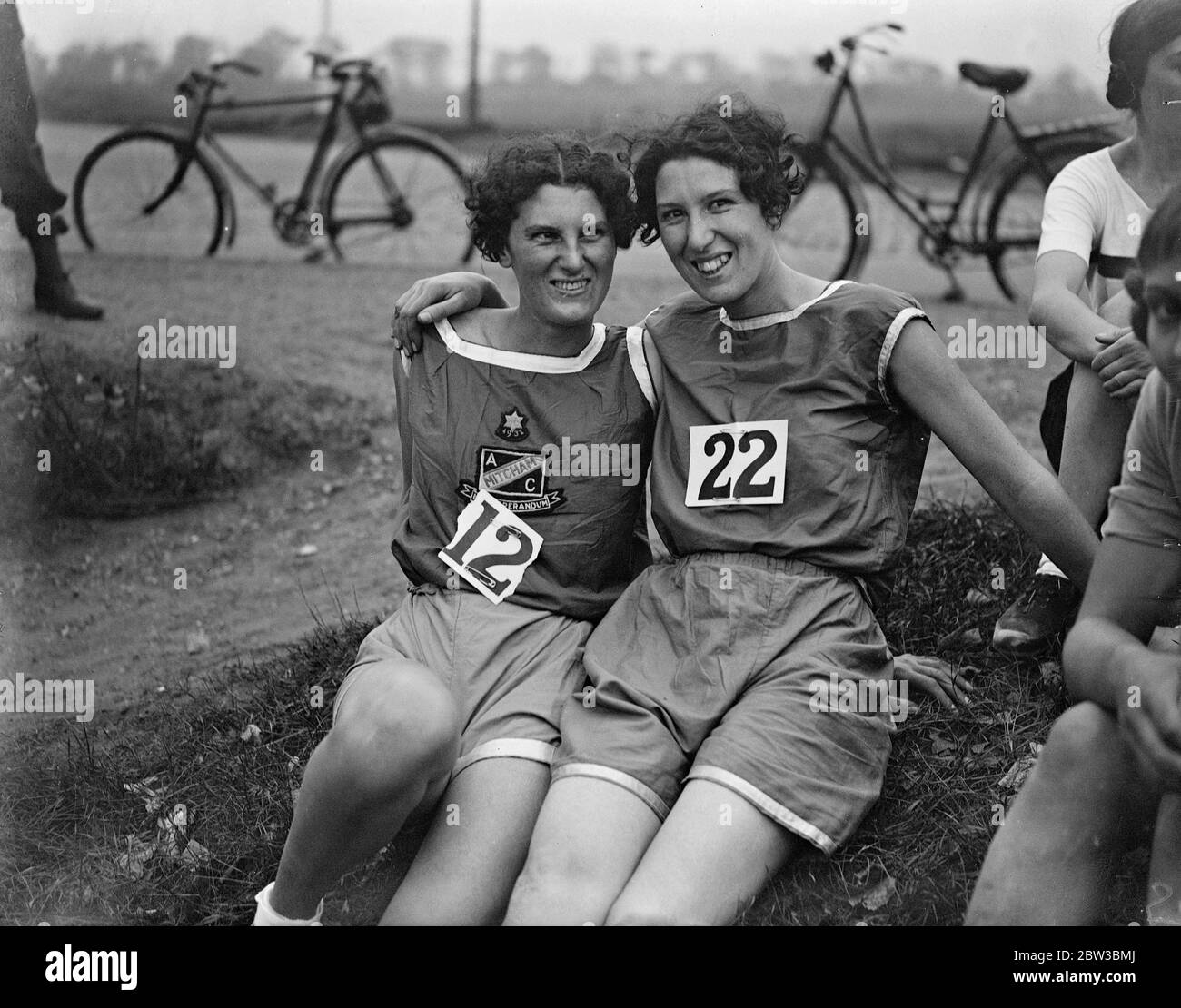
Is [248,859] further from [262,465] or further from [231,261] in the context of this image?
[231,261]

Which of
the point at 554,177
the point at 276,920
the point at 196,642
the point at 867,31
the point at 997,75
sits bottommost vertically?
the point at 196,642

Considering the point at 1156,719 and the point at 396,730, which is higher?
the point at 1156,719

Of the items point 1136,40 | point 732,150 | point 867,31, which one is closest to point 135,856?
point 732,150

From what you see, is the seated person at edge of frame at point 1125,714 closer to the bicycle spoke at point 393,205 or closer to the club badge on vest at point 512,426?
the club badge on vest at point 512,426

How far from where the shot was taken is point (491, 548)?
8.65 ft

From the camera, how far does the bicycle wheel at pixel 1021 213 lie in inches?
176

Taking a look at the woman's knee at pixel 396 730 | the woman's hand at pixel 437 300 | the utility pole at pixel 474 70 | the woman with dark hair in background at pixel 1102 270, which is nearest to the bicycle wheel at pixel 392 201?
the utility pole at pixel 474 70

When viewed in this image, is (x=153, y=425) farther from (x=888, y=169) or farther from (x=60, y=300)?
(x=888, y=169)

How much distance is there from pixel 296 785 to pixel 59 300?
7.73ft

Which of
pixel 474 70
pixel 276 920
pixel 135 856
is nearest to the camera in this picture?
pixel 276 920

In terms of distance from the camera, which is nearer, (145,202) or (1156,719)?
(1156,719)

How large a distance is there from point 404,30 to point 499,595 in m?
2.96

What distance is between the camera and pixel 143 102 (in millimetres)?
4922
